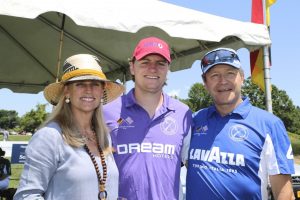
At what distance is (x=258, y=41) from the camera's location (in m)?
4.39

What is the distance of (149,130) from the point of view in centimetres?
239

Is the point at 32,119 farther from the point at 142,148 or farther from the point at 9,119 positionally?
the point at 142,148

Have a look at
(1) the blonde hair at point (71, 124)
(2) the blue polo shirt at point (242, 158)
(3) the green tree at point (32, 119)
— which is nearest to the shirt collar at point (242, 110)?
(2) the blue polo shirt at point (242, 158)

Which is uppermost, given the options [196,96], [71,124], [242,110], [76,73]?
[196,96]

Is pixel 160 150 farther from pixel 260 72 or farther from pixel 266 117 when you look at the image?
pixel 260 72

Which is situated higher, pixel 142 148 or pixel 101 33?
pixel 101 33

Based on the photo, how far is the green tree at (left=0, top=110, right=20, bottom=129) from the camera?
388 feet

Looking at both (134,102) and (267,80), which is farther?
(267,80)

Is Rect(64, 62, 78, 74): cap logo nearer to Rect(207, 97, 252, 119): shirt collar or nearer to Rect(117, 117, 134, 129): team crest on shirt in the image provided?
Rect(117, 117, 134, 129): team crest on shirt

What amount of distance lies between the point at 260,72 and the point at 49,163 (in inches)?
136

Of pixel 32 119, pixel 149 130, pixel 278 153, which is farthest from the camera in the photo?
pixel 32 119

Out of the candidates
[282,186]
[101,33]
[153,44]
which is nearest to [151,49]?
[153,44]

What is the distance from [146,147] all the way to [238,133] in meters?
0.55

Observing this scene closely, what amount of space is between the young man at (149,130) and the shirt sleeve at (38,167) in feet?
1.94
